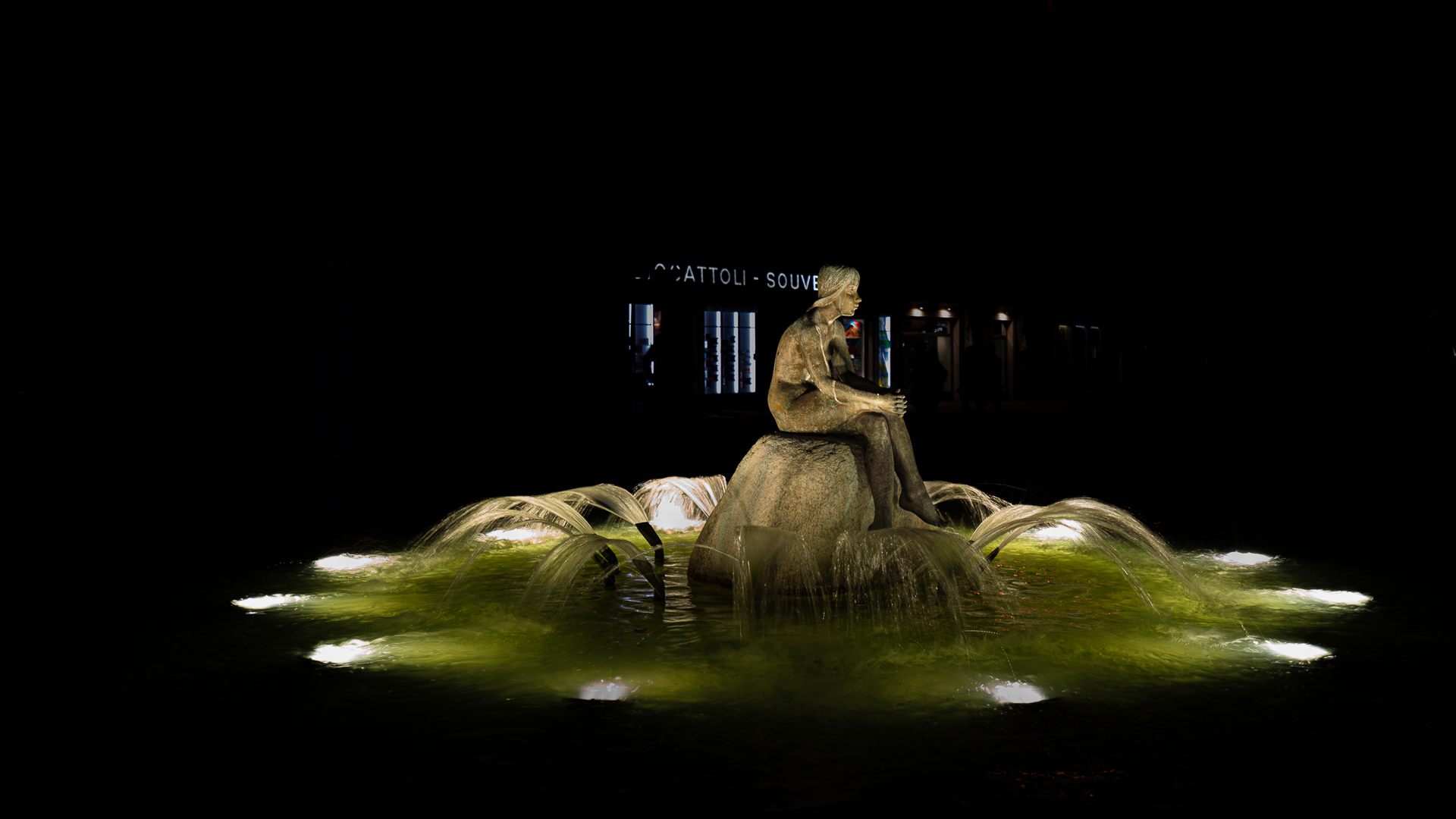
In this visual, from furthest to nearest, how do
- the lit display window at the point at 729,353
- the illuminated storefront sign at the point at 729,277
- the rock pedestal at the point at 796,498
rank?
the lit display window at the point at 729,353 < the illuminated storefront sign at the point at 729,277 < the rock pedestal at the point at 796,498

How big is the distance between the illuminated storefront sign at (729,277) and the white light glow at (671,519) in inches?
629

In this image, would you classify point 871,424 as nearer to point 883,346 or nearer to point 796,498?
point 796,498

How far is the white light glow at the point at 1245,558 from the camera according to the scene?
755 cm

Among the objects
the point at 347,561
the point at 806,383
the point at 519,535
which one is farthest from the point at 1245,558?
the point at 347,561

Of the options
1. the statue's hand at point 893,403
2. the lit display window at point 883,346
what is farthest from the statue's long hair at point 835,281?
the lit display window at point 883,346

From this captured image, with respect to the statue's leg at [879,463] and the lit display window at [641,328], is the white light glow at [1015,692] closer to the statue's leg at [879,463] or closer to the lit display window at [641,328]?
the statue's leg at [879,463]

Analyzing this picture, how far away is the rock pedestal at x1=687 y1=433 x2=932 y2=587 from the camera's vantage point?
21.5 ft

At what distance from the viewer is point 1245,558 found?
7.69 metres

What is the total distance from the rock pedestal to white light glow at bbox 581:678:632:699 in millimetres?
2121

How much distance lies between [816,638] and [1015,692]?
1209 mm

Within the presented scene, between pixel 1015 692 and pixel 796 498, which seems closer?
pixel 1015 692

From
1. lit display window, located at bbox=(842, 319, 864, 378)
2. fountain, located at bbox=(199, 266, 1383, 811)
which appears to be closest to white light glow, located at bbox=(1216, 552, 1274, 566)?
fountain, located at bbox=(199, 266, 1383, 811)

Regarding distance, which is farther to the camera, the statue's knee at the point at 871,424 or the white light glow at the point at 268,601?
the statue's knee at the point at 871,424

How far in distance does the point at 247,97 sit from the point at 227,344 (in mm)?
3032
